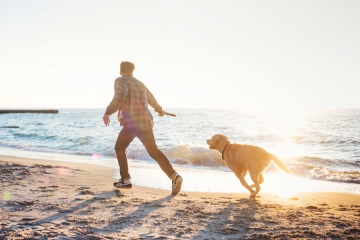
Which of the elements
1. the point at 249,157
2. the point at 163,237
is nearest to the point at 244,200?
the point at 249,157

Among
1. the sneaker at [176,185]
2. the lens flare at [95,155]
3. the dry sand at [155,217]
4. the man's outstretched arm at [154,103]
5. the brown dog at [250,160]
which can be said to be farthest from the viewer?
the lens flare at [95,155]

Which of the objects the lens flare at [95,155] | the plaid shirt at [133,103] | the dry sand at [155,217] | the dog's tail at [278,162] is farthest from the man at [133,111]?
the lens flare at [95,155]

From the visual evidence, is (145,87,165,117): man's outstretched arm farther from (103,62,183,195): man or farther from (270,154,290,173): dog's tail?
(270,154,290,173): dog's tail

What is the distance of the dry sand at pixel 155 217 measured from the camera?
11.1ft

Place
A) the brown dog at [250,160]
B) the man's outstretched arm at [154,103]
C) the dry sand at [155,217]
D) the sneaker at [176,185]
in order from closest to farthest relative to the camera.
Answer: the dry sand at [155,217]
the brown dog at [250,160]
the sneaker at [176,185]
the man's outstretched arm at [154,103]

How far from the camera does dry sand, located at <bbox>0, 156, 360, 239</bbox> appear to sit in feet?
11.1

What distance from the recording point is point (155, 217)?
Answer: 403 cm

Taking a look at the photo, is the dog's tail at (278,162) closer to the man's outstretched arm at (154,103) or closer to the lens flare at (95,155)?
the man's outstretched arm at (154,103)

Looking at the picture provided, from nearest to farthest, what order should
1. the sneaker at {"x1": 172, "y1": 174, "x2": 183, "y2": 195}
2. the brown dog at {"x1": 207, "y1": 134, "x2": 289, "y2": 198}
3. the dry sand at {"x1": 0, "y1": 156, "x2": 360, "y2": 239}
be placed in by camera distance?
1. the dry sand at {"x1": 0, "y1": 156, "x2": 360, "y2": 239}
2. the brown dog at {"x1": 207, "y1": 134, "x2": 289, "y2": 198}
3. the sneaker at {"x1": 172, "y1": 174, "x2": 183, "y2": 195}

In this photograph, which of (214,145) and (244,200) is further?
(214,145)

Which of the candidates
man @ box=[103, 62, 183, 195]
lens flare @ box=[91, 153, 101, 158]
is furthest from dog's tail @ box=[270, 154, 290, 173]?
lens flare @ box=[91, 153, 101, 158]

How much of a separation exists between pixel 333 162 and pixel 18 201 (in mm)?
11775

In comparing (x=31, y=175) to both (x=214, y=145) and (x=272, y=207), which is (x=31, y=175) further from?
(x=272, y=207)

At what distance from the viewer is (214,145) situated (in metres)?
6.14
